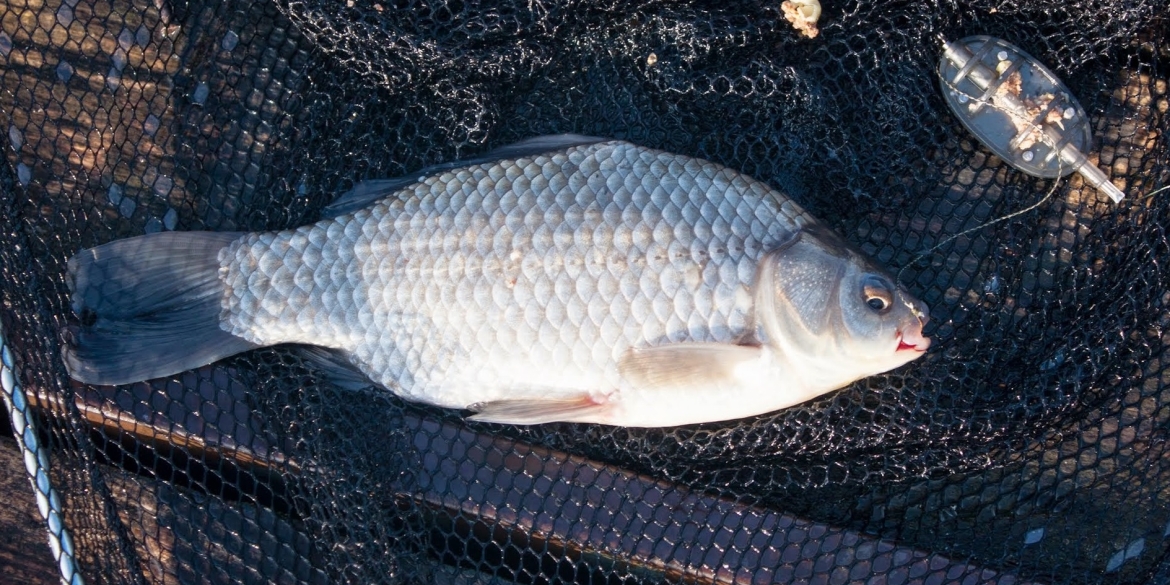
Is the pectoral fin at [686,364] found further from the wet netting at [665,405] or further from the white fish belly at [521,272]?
the wet netting at [665,405]

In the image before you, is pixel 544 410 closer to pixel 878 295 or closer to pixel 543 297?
pixel 543 297

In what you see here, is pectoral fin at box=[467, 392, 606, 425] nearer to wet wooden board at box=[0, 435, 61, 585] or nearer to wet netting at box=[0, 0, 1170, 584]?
wet netting at box=[0, 0, 1170, 584]

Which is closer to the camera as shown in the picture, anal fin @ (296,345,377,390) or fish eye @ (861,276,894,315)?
fish eye @ (861,276,894,315)

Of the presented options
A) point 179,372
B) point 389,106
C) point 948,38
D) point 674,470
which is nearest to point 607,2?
point 389,106

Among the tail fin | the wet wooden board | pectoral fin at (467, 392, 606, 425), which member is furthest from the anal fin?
the wet wooden board

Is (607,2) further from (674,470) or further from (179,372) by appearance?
(179,372)

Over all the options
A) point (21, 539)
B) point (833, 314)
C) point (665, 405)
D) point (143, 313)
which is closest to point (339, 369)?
point (143, 313)

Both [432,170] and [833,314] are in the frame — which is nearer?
[833,314]
